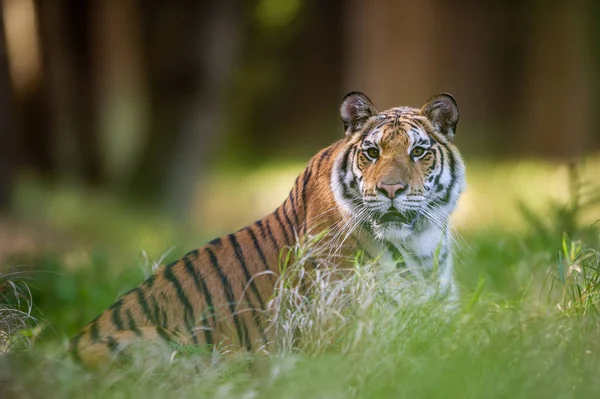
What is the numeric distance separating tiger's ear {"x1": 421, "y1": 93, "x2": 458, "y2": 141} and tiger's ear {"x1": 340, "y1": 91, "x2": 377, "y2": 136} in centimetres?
23

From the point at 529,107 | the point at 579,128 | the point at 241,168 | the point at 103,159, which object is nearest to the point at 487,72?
the point at 529,107

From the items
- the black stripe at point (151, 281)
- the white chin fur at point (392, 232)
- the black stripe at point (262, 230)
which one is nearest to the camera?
the white chin fur at point (392, 232)

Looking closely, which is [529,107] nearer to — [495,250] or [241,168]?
[241,168]

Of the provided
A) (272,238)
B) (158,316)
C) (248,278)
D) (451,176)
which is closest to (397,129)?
(451,176)

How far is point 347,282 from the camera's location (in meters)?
3.54

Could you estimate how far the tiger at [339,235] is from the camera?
3752mm

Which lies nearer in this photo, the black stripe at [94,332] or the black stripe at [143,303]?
the black stripe at [94,332]

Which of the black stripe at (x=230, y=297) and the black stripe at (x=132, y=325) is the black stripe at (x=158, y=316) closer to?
the black stripe at (x=132, y=325)

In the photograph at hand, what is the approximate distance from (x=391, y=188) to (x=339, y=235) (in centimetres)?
34

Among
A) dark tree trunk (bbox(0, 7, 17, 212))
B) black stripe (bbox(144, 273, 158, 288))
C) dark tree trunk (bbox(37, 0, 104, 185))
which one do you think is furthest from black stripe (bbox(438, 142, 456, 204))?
dark tree trunk (bbox(37, 0, 104, 185))

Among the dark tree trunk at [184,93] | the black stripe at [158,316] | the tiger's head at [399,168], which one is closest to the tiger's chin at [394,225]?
the tiger's head at [399,168]

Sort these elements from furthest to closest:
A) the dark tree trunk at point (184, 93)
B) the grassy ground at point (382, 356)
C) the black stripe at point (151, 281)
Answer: the dark tree trunk at point (184, 93)
the black stripe at point (151, 281)
the grassy ground at point (382, 356)

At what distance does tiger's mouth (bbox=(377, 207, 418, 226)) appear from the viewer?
3.77 metres

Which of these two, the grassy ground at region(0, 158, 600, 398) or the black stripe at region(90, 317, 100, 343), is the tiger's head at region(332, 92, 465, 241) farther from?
the black stripe at region(90, 317, 100, 343)
